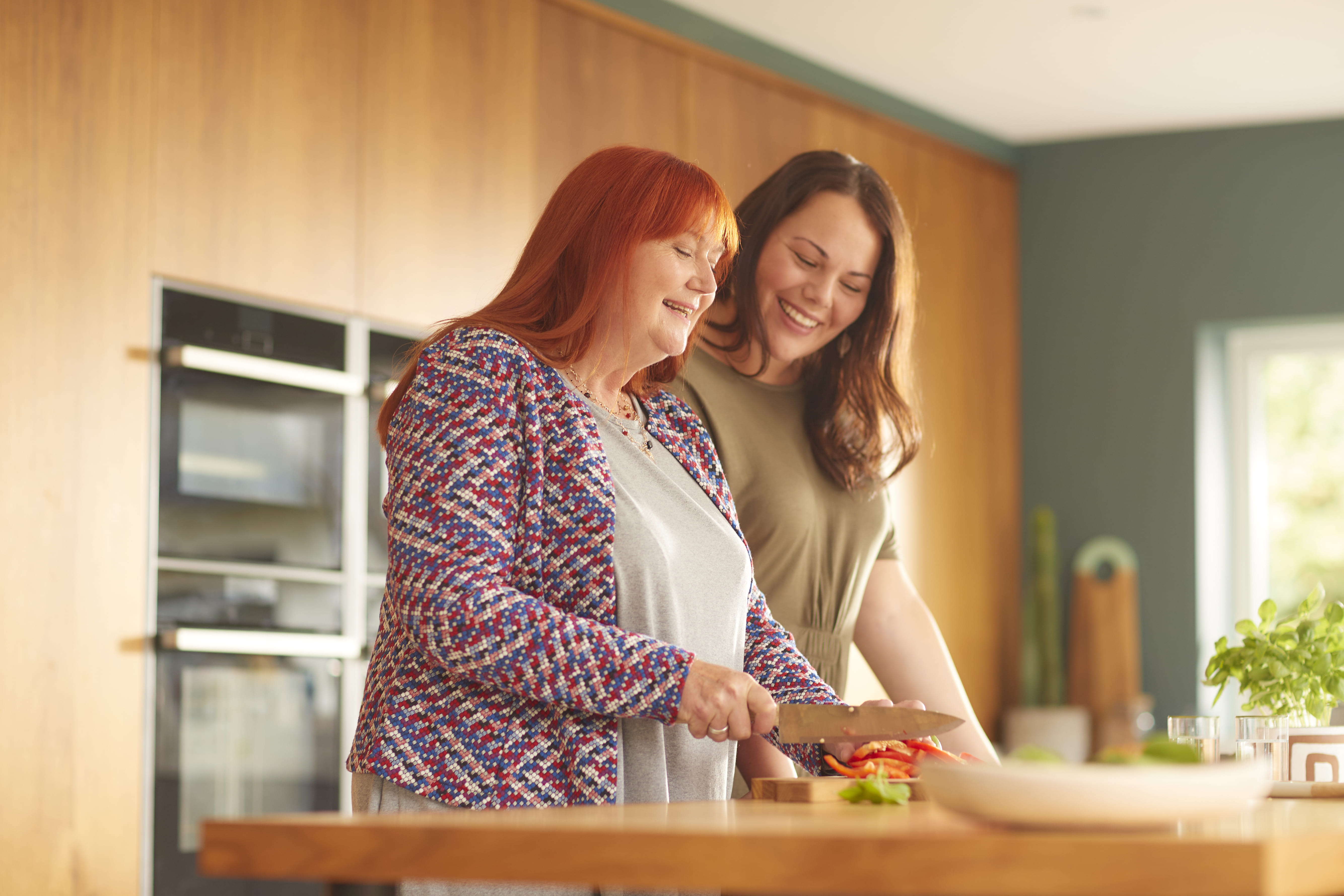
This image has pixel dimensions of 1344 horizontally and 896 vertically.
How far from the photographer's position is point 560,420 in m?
1.33

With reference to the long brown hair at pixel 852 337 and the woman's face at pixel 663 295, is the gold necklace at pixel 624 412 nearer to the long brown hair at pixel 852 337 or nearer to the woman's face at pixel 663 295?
the woman's face at pixel 663 295

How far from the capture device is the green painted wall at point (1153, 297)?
17.2 ft

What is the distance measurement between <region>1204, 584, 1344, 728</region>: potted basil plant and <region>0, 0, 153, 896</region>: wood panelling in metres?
1.94

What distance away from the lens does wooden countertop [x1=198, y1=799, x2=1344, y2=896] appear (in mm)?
771

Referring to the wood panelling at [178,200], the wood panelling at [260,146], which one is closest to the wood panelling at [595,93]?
the wood panelling at [178,200]

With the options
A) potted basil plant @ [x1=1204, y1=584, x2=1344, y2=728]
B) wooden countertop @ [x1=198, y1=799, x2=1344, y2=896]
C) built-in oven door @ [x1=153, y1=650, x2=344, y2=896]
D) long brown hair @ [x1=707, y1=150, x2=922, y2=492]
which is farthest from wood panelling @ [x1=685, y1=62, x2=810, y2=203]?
wooden countertop @ [x1=198, y1=799, x2=1344, y2=896]

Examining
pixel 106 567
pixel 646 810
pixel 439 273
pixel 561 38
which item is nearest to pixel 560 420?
pixel 646 810

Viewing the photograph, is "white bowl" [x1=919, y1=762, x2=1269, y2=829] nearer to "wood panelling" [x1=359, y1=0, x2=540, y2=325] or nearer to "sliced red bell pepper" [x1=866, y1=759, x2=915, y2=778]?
"sliced red bell pepper" [x1=866, y1=759, x2=915, y2=778]

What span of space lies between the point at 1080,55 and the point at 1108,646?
1.94 m

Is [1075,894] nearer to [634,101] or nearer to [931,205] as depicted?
[634,101]

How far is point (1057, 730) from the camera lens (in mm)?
5129

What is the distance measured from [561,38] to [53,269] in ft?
5.20

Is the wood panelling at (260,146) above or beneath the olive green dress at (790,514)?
above

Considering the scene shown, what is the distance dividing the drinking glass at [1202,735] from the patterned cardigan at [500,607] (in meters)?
0.37
